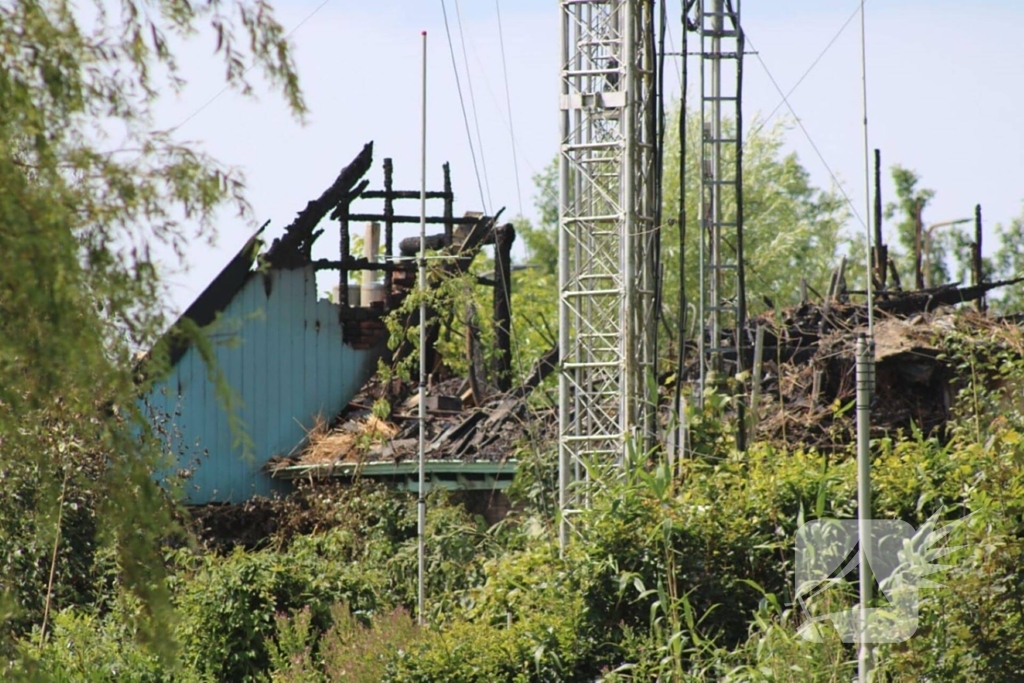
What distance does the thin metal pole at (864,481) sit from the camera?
26.8ft

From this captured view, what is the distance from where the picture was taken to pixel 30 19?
4578mm

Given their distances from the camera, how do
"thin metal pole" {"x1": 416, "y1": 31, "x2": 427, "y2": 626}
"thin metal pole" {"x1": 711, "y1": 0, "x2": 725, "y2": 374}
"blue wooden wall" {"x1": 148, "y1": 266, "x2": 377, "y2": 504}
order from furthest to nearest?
"blue wooden wall" {"x1": 148, "y1": 266, "x2": 377, "y2": 504} → "thin metal pole" {"x1": 711, "y1": 0, "x2": 725, "y2": 374} → "thin metal pole" {"x1": 416, "y1": 31, "x2": 427, "y2": 626}

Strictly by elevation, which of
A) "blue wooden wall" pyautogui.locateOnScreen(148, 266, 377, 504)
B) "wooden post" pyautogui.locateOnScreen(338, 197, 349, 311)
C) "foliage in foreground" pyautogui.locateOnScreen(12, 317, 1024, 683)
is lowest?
"foliage in foreground" pyautogui.locateOnScreen(12, 317, 1024, 683)

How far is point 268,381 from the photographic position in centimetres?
1908

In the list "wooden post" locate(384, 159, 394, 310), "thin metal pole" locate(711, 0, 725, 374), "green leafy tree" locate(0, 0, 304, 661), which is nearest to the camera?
"green leafy tree" locate(0, 0, 304, 661)

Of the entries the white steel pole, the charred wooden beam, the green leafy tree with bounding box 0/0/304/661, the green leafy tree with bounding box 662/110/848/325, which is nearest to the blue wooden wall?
the charred wooden beam

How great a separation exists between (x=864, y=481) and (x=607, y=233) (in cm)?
487

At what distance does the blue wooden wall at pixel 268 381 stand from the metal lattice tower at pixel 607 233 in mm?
6574

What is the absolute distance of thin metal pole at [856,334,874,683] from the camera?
816 centimetres

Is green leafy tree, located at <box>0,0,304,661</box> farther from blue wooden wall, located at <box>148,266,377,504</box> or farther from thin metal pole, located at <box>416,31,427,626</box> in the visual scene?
blue wooden wall, located at <box>148,266,377,504</box>

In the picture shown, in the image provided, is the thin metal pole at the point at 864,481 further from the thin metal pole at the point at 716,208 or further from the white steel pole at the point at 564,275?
the thin metal pole at the point at 716,208

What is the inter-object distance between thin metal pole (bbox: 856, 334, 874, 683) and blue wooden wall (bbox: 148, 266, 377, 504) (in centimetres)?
1096

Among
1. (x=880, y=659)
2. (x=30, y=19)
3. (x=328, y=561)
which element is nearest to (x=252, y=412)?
(x=328, y=561)

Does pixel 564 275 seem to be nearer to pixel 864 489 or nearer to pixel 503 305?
pixel 864 489
